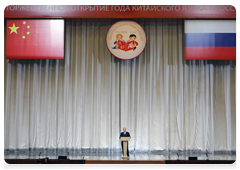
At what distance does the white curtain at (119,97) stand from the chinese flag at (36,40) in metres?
0.48

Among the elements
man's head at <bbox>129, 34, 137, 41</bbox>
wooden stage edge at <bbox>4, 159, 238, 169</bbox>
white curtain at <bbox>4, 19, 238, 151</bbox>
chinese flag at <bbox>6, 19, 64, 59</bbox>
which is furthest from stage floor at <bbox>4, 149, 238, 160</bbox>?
man's head at <bbox>129, 34, 137, 41</bbox>

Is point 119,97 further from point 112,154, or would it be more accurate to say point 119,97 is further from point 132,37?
point 132,37

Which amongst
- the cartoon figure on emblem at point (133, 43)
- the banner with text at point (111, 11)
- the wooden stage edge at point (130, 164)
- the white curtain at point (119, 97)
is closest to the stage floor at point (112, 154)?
the white curtain at point (119, 97)

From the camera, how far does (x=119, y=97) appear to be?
8.01 metres

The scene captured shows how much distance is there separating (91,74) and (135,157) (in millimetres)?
2582

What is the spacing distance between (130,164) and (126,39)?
335 cm

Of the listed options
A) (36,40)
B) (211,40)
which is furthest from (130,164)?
(36,40)

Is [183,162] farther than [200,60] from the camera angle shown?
No

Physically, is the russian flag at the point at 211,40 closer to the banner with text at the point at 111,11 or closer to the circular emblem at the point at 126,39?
the banner with text at the point at 111,11

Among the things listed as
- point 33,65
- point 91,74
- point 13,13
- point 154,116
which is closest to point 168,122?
point 154,116

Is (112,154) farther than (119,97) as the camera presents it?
No

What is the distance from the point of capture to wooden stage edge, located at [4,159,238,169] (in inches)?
258

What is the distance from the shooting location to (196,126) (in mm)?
7918

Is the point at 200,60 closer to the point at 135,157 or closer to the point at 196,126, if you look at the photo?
the point at 196,126
